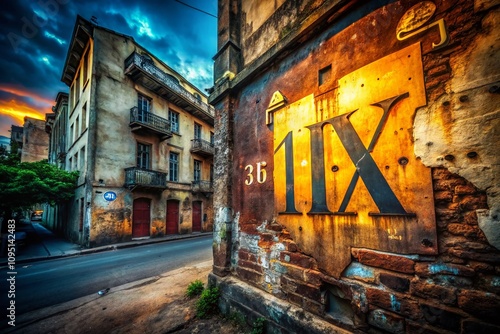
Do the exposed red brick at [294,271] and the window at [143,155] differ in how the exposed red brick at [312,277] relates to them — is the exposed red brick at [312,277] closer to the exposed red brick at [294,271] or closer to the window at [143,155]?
the exposed red brick at [294,271]

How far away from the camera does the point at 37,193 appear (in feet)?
30.3

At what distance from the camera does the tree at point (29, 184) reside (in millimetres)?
8398

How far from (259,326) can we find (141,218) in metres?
11.3

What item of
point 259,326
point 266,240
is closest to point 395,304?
point 266,240

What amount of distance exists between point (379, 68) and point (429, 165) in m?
1.05

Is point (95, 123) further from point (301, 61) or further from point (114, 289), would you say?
point (301, 61)

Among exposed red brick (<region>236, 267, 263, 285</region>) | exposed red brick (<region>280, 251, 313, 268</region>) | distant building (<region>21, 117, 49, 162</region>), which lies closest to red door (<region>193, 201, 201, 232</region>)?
exposed red brick (<region>236, 267, 263, 285</region>)

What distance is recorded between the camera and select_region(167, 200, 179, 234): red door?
13.4 m

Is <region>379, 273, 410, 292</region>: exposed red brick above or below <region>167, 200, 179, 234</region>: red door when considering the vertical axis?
above

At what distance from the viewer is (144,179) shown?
37.1 feet

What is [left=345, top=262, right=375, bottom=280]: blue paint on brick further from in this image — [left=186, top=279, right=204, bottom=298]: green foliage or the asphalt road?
the asphalt road

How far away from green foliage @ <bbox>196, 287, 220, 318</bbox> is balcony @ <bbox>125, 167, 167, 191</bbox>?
9216 millimetres

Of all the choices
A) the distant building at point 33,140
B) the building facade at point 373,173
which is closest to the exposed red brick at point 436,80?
the building facade at point 373,173

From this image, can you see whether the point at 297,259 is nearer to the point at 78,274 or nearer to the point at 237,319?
the point at 237,319
